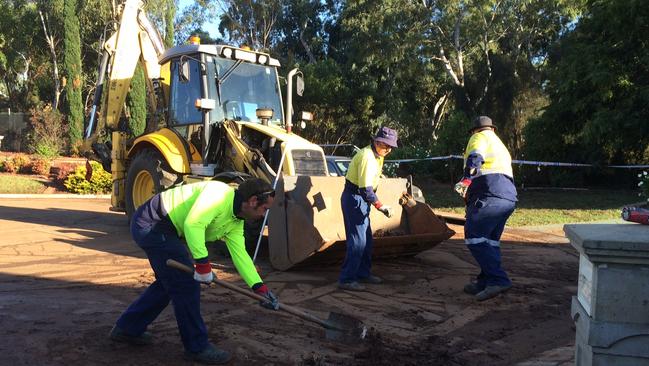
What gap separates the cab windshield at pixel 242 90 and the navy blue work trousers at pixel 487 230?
3879 mm

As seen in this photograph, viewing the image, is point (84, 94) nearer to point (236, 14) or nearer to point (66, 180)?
point (236, 14)

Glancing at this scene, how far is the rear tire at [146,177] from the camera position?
8.49 m

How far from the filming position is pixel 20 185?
1656 centimetres

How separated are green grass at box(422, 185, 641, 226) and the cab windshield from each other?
5.99m

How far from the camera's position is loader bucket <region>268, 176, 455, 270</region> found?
6508 mm

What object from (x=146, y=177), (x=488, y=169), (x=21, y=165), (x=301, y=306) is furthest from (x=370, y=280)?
(x=21, y=165)

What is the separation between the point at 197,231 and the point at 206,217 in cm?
11

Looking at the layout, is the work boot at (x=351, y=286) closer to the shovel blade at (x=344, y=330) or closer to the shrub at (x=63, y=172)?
the shovel blade at (x=344, y=330)

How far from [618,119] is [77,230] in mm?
13477

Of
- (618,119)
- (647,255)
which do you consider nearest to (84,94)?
(618,119)

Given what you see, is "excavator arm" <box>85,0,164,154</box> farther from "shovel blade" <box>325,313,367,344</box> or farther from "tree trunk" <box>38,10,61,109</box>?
"tree trunk" <box>38,10,61,109</box>

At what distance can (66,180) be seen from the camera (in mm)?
16938

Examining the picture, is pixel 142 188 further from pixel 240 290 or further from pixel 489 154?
pixel 240 290

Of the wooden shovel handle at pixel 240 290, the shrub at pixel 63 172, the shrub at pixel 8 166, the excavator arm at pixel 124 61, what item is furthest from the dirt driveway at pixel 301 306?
the shrub at pixel 8 166
